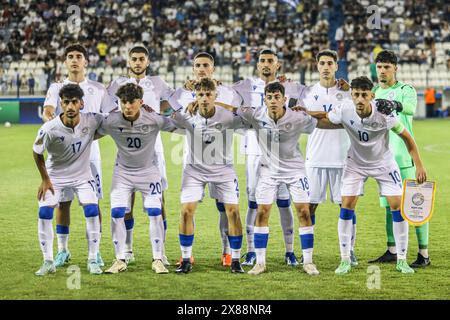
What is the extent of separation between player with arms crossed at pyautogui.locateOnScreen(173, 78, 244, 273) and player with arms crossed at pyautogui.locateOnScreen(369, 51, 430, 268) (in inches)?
61.0

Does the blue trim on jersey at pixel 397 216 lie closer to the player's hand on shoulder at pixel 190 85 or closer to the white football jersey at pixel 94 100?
the player's hand on shoulder at pixel 190 85

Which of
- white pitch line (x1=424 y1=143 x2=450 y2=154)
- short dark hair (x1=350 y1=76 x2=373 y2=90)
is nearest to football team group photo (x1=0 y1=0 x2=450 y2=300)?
short dark hair (x1=350 y1=76 x2=373 y2=90)

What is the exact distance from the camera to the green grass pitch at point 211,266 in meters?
7.28

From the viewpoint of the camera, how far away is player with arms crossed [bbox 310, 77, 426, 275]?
812 cm

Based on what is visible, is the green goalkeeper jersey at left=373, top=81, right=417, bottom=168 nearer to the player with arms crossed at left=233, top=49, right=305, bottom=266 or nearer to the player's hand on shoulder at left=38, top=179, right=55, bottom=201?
the player with arms crossed at left=233, top=49, right=305, bottom=266

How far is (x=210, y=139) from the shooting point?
8336 mm

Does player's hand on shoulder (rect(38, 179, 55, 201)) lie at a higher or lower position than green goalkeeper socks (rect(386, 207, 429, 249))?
higher

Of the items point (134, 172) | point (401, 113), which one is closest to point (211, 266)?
point (134, 172)

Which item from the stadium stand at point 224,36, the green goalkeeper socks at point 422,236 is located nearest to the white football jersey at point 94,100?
the green goalkeeper socks at point 422,236

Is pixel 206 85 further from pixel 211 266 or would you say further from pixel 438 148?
pixel 438 148

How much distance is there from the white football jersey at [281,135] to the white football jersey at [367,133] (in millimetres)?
291

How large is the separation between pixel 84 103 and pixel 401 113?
3.21 meters
